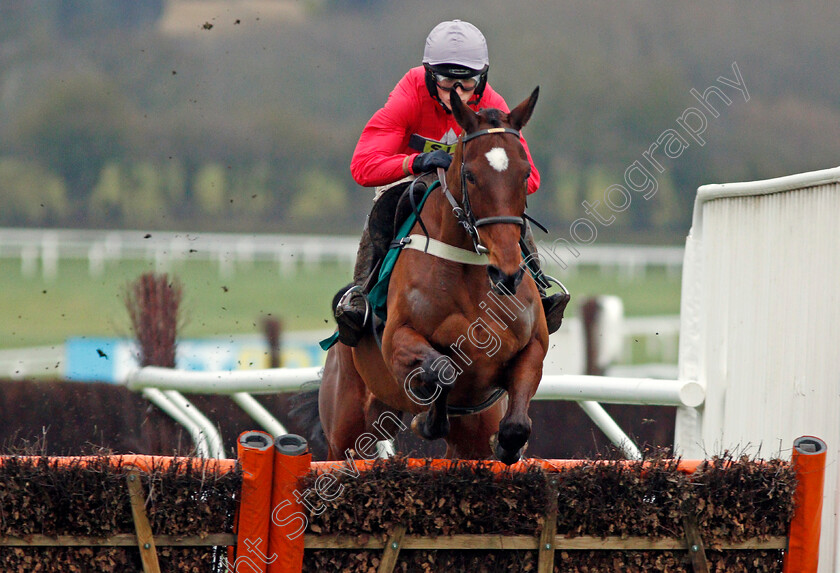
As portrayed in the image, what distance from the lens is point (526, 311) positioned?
345cm

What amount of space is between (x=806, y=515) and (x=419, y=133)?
6.79ft

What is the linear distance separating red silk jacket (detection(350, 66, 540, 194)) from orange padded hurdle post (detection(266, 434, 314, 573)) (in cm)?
134

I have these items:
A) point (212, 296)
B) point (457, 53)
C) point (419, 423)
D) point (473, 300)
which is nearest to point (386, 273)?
point (473, 300)

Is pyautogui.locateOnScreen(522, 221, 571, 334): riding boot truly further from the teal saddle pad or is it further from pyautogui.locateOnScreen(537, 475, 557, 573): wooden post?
pyautogui.locateOnScreen(537, 475, 557, 573): wooden post

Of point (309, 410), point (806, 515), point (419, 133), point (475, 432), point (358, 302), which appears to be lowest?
point (309, 410)

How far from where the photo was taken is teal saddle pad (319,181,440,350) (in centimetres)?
379

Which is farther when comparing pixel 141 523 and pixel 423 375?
pixel 423 375

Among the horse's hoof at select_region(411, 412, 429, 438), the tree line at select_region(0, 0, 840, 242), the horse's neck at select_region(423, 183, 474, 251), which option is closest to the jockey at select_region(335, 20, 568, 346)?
the horse's neck at select_region(423, 183, 474, 251)

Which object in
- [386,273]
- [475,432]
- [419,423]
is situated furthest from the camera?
[475,432]

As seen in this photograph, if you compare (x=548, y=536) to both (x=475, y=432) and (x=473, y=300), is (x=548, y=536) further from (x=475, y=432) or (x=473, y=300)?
(x=475, y=432)

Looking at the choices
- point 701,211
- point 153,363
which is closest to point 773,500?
point 701,211

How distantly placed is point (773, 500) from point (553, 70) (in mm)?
33032

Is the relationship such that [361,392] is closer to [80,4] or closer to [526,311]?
[526,311]

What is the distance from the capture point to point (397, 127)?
3.89 metres
